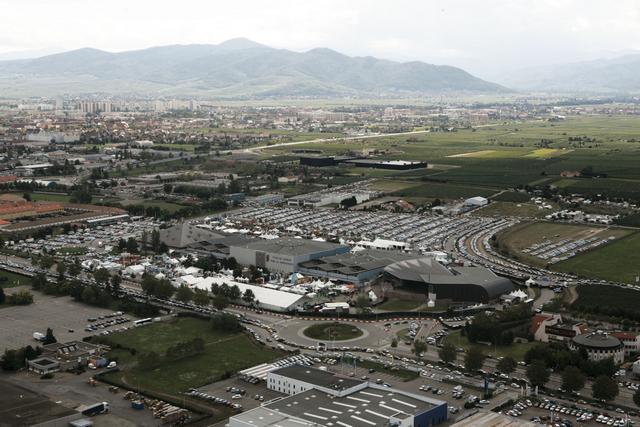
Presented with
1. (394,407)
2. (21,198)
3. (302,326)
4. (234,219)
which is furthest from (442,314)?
(21,198)

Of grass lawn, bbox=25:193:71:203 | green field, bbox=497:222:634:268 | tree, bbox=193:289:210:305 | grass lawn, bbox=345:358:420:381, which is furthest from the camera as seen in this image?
grass lawn, bbox=25:193:71:203

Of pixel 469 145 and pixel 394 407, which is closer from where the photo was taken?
pixel 394 407

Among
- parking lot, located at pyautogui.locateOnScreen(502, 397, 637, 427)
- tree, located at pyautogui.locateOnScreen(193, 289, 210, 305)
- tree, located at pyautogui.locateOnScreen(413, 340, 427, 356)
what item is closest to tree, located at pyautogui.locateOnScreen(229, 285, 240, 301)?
tree, located at pyautogui.locateOnScreen(193, 289, 210, 305)

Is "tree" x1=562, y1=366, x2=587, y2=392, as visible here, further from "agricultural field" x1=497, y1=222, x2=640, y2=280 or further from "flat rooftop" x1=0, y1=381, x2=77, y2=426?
"agricultural field" x1=497, y1=222, x2=640, y2=280

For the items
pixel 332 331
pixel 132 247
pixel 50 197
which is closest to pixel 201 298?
pixel 332 331

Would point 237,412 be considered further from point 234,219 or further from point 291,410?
point 234,219

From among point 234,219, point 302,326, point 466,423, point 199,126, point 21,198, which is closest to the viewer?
point 466,423

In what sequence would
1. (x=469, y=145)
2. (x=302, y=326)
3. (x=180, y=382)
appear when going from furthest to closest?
(x=469, y=145), (x=302, y=326), (x=180, y=382)
